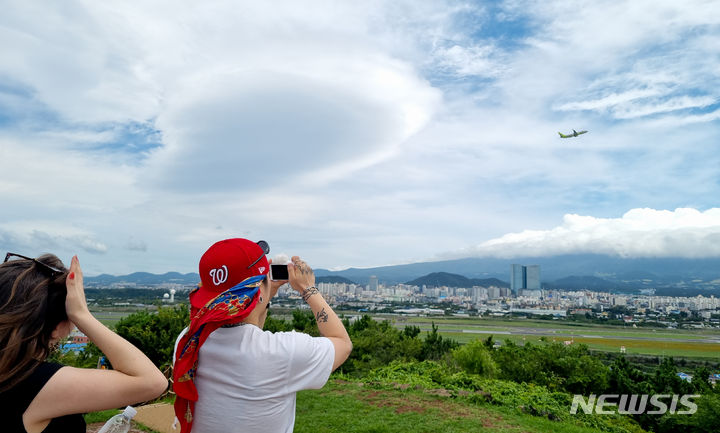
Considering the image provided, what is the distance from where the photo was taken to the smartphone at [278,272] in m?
1.79

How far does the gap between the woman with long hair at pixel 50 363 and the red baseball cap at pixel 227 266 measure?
292 millimetres

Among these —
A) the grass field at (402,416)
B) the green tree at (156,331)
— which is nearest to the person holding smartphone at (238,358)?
the grass field at (402,416)

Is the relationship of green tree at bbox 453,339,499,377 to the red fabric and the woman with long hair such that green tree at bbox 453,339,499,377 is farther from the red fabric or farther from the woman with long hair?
the woman with long hair

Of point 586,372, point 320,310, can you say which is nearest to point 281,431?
point 320,310

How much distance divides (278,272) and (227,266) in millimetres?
290

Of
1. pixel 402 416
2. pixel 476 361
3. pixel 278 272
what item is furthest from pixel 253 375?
pixel 476 361

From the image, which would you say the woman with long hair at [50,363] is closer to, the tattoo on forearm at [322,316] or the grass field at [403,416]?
the tattoo on forearm at [322,316]

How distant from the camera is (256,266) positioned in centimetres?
155

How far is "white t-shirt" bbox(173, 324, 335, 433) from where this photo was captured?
1431mm

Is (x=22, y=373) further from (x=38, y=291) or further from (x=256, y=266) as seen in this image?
(x=256, y=266)

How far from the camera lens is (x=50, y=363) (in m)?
1.29

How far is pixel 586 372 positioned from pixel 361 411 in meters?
8.43

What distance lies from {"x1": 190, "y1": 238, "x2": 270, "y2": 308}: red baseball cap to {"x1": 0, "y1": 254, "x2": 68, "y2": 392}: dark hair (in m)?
0.40

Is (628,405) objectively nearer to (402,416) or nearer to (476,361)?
(476,361)
